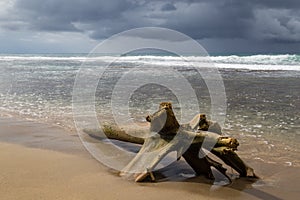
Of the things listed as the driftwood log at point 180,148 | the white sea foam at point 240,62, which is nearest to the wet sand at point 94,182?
the driftwood log at point 180,148

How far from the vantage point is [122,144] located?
21.9 ft

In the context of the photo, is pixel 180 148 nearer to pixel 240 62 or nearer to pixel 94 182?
pixel 94 182

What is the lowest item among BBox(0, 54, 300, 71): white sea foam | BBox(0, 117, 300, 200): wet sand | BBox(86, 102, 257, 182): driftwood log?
BBox(0, 117, 300, 200): wet sand

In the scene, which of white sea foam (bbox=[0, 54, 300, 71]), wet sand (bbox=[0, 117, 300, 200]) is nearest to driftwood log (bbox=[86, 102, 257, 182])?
wet sand (bbox=[0, 117, 300, 200])

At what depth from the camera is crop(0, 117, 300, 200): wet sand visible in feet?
13.6

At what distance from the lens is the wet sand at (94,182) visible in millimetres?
4148

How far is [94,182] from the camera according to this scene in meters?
4.54

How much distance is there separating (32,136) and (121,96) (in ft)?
21.2

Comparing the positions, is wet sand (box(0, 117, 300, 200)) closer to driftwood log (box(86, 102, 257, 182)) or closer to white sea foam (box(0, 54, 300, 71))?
driftwood log (box(86, 102, 257, 182))

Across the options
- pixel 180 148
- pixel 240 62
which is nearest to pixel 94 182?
pixel 180 148

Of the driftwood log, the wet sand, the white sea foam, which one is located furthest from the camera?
the white sea foam

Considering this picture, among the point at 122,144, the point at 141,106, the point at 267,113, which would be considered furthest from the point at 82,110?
the point at 267,113

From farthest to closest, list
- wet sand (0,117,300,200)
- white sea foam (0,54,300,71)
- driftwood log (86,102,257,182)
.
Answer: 1. white sea foam (0,54,300,71)
2. driftwood log (86,102,257,182)
3. wet sand (0,117,300,200)

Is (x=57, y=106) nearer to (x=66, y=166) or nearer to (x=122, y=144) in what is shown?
(x=122, y=144)
